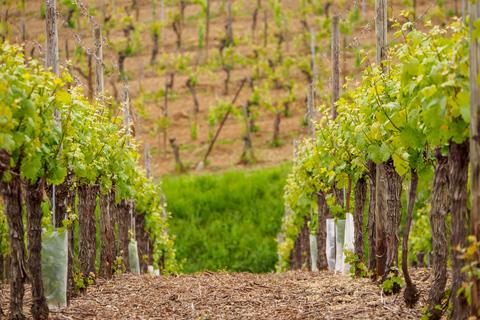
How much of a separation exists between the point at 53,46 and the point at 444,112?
4156 mm

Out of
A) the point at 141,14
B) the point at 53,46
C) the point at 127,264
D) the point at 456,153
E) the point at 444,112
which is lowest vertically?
the point at 127,264

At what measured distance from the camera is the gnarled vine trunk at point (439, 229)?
4.33 m

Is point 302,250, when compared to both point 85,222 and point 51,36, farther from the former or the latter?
point 51,36

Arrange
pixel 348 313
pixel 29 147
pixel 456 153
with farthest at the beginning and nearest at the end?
pixel 348 313, pixel 29 147, pixel 456 153

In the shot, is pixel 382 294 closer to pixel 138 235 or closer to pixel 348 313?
pixel 348 313

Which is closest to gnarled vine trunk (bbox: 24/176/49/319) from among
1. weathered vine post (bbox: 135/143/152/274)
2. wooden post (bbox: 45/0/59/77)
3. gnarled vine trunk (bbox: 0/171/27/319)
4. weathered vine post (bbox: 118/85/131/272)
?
gnarled vine trunk (bbox: 0/171/27/319)

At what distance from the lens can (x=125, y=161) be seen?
813 cm

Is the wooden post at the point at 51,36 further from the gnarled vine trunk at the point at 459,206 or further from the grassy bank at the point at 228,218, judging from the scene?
the grassy bank at the point at 228,218

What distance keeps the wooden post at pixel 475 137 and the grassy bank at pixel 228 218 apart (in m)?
15.0

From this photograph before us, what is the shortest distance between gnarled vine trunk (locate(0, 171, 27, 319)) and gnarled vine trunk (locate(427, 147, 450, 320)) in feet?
11.7

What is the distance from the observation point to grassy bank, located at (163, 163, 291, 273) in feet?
61.1

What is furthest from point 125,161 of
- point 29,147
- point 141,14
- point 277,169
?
point 141,14

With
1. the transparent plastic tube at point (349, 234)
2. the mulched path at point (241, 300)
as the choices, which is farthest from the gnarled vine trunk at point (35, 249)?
the transparent plastic tube at point (349, 234)

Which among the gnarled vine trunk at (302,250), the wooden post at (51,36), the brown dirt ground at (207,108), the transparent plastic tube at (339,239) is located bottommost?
the gnarled vine trunk at (302,250)
